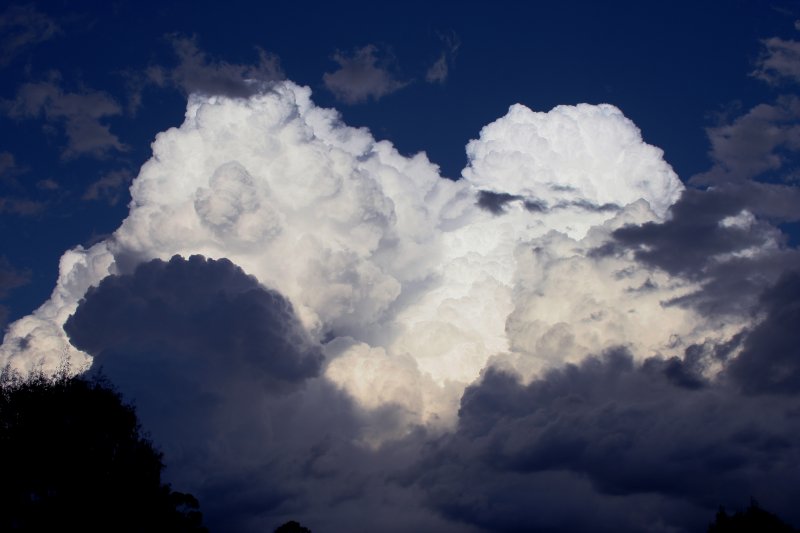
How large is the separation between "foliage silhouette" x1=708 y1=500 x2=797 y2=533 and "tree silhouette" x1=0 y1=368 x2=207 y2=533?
282 ft

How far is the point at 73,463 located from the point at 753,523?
3825 inches

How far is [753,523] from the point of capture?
4956 inches

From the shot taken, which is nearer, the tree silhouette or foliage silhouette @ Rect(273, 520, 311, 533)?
the tree silhouette

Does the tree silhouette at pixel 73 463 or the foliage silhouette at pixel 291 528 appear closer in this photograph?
the tree silhouette at pixel 73 463

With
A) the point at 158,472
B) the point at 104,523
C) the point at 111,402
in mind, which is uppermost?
the point at 111,402

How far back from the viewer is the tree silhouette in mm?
70062

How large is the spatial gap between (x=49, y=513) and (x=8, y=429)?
822cm

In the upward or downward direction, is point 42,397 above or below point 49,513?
above

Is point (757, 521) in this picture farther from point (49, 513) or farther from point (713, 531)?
point (49, 513)

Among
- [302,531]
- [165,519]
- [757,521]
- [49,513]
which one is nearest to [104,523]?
[49,513]

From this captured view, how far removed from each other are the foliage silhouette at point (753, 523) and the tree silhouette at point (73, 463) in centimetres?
8586

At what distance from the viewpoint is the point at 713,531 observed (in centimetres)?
13200

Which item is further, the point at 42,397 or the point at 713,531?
the point at 713,531

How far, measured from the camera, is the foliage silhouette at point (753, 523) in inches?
4892
